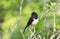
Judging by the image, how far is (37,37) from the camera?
472cm

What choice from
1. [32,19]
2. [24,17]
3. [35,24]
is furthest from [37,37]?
[24,17]

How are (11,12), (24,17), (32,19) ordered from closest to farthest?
(32,19), (24,17), (11,12)

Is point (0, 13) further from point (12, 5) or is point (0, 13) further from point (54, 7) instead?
point (54, 7)

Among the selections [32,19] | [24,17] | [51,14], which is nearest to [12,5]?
[24,17]

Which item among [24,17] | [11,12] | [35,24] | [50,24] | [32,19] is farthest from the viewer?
[11,12]

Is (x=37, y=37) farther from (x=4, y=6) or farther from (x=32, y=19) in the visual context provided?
(x=4, y=6)

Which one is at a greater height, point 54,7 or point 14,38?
point 54,7

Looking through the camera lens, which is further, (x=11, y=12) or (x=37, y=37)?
(x=11, y=12)

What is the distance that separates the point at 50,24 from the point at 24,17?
256 centimetres

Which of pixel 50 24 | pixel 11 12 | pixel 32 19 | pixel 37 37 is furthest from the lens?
pixel 11 12

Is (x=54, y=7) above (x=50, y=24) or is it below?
above

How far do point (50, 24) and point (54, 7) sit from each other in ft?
2.57

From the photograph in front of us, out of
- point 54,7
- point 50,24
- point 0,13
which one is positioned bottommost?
point 0,13

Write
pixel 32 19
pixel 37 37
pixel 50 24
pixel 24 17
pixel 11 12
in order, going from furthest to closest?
pixel 11 12, pixel 24 17, pixel 32 19, pixel 50 24, pixel 37 37
